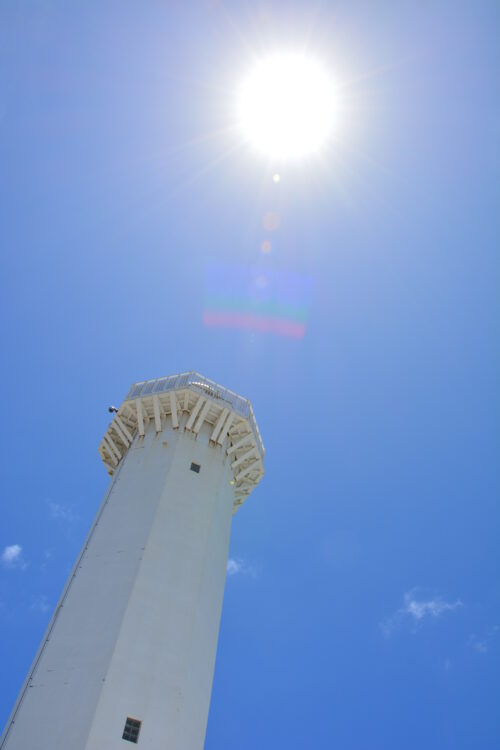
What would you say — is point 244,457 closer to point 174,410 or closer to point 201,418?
point 201,418

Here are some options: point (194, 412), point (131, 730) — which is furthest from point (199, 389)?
point (131, 730)

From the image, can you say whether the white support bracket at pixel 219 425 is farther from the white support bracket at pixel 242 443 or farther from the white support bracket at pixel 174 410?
the white support bracket at pixel 174 410

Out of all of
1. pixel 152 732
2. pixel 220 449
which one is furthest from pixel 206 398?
pixel 152 732

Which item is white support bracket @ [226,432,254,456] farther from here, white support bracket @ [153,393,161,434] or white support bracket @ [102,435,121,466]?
white support bracket @ [102,435,121,466]

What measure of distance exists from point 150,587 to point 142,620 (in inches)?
58.4

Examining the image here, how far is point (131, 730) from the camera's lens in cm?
2084

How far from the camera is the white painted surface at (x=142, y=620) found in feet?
69.1

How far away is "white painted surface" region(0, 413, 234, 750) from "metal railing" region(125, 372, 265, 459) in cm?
311

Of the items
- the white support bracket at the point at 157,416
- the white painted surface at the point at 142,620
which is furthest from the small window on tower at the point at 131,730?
the white support bracket at the point at 157,416

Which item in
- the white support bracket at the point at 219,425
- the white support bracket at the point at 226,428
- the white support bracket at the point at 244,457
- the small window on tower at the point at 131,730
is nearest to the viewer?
the small window on tower at the point at 131,730

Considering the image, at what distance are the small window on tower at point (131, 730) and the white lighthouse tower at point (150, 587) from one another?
0.04 meters

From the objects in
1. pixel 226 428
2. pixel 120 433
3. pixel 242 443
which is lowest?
pixel 120 433

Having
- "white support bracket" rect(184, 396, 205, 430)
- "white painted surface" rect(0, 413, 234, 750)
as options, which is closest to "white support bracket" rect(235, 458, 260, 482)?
"white painted surface" rect(0, 413, 234, 750)

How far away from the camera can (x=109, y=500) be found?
29.9m
